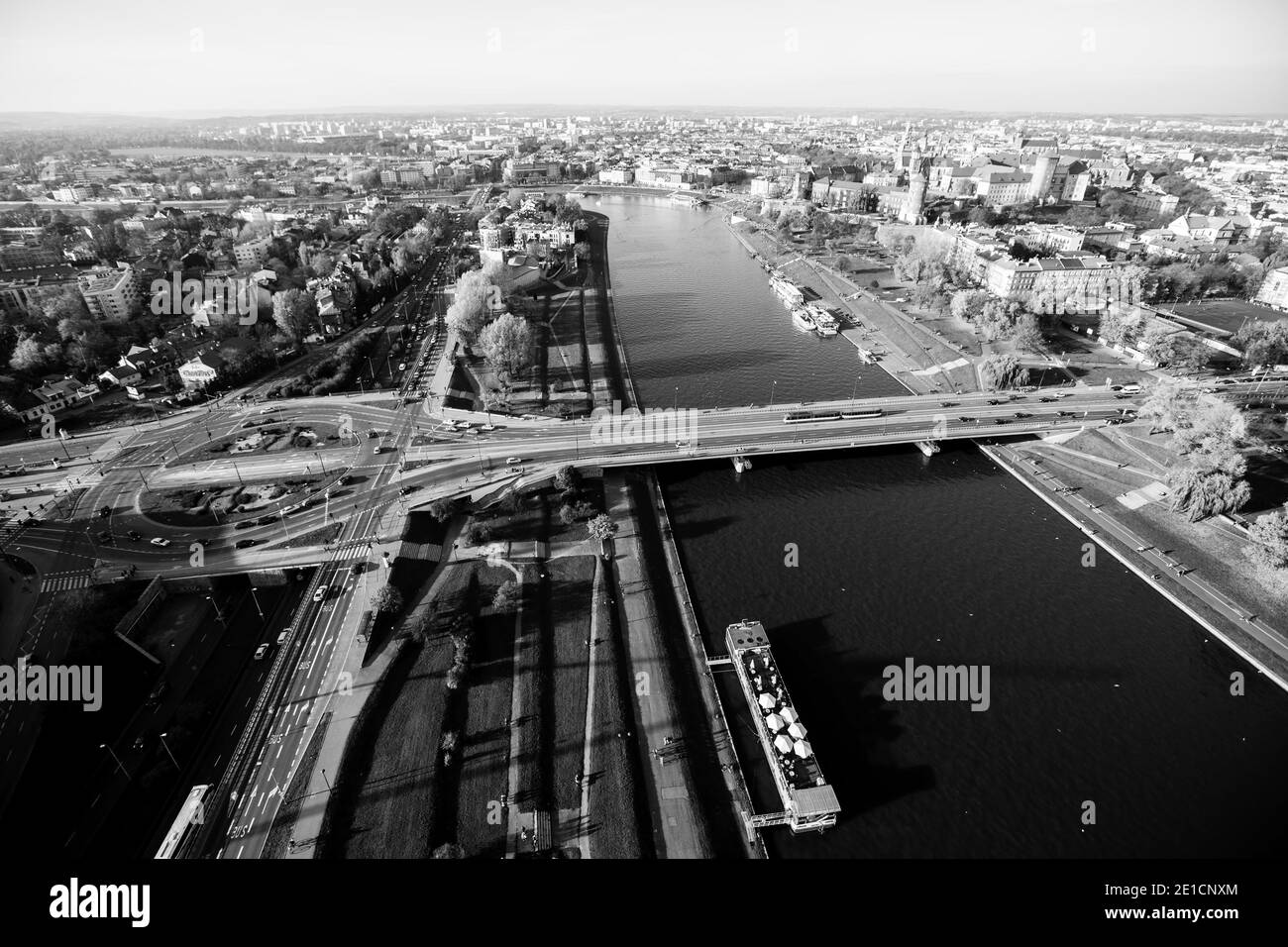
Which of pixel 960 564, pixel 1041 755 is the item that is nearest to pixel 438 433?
pixel 960 564

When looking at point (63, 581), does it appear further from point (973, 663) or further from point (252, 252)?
point (252, 252)

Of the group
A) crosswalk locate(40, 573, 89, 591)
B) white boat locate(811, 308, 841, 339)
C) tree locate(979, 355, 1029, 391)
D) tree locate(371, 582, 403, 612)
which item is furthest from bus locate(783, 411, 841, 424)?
crosswalk locate(40, 573, 89, 591)

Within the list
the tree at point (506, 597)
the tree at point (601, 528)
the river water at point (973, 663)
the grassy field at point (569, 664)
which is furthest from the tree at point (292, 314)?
the tree at point (506, 597)

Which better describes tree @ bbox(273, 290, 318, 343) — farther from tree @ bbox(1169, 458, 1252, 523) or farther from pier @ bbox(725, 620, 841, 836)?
tree @ bbox(1169, 458, 1252, 523)

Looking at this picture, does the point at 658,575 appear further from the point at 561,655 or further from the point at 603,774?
the point at 603,774

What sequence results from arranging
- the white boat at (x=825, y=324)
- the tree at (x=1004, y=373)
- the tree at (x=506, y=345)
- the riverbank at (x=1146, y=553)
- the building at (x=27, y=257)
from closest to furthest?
the riverbank at (x=1146, y=553) → the tree at (x=506, y=345) → the tree at (x=1004, y=373) → the white boat at (x=825, y=324) → the building at (x=27, y=257)

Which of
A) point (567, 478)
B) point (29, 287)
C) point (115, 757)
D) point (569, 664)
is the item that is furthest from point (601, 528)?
point (29, 287)

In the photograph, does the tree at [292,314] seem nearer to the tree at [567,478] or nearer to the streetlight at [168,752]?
the tree at [567,478]
